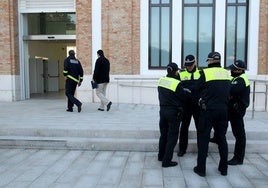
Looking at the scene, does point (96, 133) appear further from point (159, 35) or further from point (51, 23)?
point (51, 23)

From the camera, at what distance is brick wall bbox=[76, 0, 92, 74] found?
41.1 ft

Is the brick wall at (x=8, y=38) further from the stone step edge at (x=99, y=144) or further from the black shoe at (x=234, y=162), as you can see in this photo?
the black shoe at (x=234, y=162)

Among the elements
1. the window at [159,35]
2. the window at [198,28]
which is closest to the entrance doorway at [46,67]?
the window at [159,35]

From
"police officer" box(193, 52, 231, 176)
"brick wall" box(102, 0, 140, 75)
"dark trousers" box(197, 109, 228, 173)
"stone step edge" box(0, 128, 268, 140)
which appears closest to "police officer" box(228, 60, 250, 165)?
"police officer" box(193, 52, 231, 176)

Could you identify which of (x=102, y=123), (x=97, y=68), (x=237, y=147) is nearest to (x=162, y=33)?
(x=97, y=68)

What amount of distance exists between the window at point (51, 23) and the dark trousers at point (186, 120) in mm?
9624

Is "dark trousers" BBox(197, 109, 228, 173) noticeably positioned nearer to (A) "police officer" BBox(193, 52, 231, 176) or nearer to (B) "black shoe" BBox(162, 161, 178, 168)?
(A) "police officer" BBox(193, 52, 231, 176)

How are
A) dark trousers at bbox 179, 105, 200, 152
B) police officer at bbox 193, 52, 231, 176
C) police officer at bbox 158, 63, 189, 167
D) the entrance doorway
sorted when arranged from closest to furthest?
police officer at bbox 193, 52, 231, 176 < police officer at bbox 158, 63, 189, 167 < dark trousers at bbox 179, 105, 200, 152 < the entrance doorway

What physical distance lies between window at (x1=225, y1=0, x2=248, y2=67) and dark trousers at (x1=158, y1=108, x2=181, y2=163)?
7426mm

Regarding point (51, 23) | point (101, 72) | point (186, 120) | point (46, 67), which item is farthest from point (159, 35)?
point (46, 67)

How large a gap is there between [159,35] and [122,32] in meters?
1.48

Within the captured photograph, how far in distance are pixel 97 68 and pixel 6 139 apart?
366 cm

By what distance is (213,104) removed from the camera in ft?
17.1

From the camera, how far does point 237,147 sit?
19.6ft
